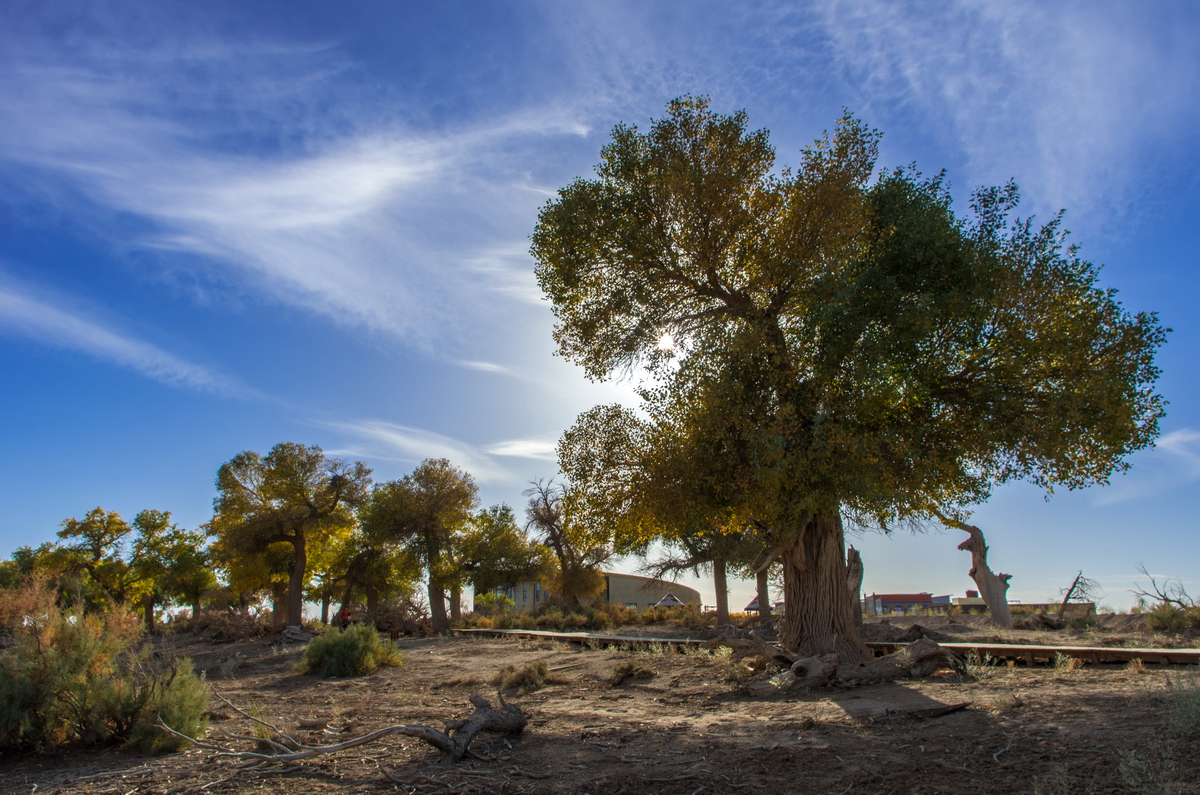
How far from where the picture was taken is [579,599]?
4253 centimetres

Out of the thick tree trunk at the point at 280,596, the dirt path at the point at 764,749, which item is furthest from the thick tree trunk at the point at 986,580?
the thick tree trunk at the point at 280,596

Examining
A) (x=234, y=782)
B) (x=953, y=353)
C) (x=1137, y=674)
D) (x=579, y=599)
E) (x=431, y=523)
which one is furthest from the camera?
(x=579, y=599)

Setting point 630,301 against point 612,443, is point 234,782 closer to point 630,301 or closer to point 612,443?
point 612,443

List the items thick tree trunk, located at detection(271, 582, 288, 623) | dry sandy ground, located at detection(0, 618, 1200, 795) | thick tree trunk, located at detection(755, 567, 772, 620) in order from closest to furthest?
dry sandy ground, located at detection(0, 618, 1200, 795)
thick tree trunk, located at detection(755, 567, 772, 620)
thick tree trunk, located at detection(271, 582, 288, 623)

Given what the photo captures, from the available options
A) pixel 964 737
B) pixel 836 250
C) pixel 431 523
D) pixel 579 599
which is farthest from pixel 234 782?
pixel 579 599

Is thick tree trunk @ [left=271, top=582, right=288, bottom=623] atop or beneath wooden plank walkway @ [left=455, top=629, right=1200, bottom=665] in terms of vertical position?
beneath

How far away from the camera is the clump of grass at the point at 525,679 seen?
497 inches

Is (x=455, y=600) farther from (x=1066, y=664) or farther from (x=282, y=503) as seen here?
(x=1066, y=664)

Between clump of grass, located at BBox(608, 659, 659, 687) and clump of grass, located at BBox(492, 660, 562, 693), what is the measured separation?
1.29m

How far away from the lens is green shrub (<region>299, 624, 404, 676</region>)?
15891 millimetres

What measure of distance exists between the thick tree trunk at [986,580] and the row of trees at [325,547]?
47.0 feet

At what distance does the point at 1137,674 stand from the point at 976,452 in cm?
443

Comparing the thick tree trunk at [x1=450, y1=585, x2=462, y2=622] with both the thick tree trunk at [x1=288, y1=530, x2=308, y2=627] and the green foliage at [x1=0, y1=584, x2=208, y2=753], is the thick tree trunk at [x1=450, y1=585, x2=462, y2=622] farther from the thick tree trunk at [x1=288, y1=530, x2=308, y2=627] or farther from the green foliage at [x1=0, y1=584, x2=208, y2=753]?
the green foliage at [x1=0, y1=584, x2=208, y2=753]

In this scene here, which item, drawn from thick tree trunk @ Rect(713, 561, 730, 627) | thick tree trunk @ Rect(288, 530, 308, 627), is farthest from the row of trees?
thick tree trunk @ Rect(713, 561, 730, 627)
